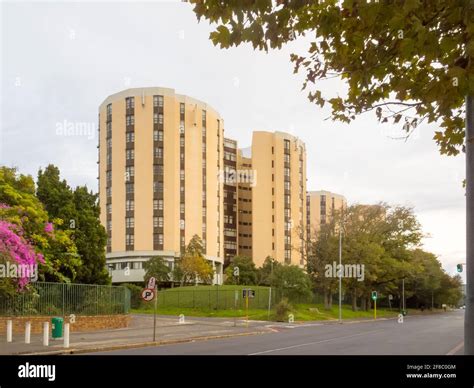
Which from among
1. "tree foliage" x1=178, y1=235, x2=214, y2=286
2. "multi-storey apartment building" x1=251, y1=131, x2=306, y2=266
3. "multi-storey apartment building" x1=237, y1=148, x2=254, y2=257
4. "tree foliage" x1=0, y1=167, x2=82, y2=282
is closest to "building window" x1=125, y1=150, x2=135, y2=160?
"tree foliage" x1=178, y1=235, x2=214, y2=286

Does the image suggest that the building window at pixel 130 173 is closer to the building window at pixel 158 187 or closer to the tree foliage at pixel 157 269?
the building window at pixel 158 187

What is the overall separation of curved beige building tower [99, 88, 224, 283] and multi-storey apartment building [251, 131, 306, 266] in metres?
23.0

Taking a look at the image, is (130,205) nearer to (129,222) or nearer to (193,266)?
(129,222)

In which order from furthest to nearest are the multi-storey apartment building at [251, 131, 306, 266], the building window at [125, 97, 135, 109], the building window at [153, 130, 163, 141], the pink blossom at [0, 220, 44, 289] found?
the multi-storey apartment building at [251, 131, 306, 266]
the building window at [125, 97, 135, 109]
the building window at [153, 130, 163, 141]
the pink blossom at [0, 220, 44, 289]

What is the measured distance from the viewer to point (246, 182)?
4545 inches

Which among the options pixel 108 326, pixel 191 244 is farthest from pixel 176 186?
pixel 108 326

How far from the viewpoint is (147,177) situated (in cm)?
8769

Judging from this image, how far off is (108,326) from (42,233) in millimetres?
6738

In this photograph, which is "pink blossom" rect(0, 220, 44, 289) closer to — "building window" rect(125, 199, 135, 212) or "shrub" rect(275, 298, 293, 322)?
"shrub" rect(275, 298, 293, 322)

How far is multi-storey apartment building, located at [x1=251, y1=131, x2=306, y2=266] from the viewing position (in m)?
112

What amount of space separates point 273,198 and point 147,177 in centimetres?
3234

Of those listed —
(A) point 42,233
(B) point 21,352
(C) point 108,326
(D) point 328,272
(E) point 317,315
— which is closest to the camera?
(B) point 21,352

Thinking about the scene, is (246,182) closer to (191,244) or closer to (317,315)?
(191,244)
